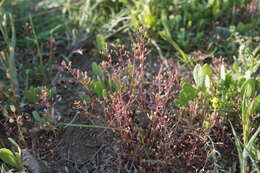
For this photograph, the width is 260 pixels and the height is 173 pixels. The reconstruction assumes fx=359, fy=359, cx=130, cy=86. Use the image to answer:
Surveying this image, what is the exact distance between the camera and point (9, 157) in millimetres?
1768

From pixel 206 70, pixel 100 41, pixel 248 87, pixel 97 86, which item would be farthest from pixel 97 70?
pixel 248 87

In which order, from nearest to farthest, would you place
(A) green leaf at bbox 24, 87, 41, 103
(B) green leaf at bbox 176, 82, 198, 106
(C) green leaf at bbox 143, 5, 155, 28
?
1. (B) green leaf at bbox 176, 82, 198, 106
2. (A) green leaf at bbox 24, 87, 41, 103
3. (C) green leaf at bbox 143, 5, 155, 28

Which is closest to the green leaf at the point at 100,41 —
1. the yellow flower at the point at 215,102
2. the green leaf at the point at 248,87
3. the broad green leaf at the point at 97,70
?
the broad green leaf at the point at 97,70

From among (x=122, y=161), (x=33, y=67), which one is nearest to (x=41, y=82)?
(x=33, y=67)

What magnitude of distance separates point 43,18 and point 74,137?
1.30 meters

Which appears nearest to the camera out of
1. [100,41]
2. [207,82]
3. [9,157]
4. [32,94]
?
[9,157]

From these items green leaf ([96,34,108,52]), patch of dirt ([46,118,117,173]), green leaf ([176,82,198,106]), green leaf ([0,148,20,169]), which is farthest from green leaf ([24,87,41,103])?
green leaf ([176,82,198,106])

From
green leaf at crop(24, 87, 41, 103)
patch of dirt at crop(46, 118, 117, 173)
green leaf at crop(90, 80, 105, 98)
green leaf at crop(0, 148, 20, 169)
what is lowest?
patch of dirt at crop(46, 118, 117, 173)

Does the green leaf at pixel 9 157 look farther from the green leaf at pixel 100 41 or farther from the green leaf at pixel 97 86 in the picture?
the green leaf at pixel 100 41

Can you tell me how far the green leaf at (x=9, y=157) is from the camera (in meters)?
1.74

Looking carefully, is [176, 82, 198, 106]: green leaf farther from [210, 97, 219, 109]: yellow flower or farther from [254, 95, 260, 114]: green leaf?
[254, 95, 260, 114]: green leaf

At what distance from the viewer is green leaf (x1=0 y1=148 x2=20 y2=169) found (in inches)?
68.6

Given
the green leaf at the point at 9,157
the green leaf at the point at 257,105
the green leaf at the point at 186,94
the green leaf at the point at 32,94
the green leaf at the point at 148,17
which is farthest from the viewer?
the green leaf at the point at 148,17

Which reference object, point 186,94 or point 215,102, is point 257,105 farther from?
point 186,94
